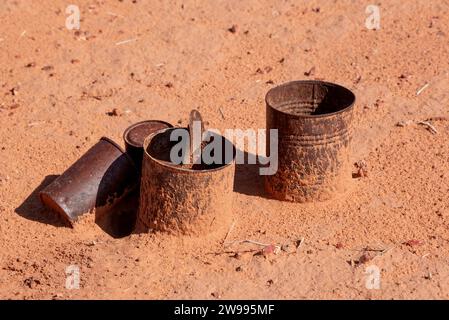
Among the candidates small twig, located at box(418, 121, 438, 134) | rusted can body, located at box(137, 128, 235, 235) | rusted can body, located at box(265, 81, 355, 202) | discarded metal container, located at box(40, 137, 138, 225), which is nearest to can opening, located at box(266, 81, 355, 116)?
rusted can body, located at box(265, 81, 355, 202)

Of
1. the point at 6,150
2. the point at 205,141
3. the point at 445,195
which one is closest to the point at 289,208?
the point at 205,141

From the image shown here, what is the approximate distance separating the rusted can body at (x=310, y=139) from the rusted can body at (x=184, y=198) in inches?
21.8

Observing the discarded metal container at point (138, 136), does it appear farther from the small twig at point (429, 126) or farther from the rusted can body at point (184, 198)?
the small twig at point (429, 126)

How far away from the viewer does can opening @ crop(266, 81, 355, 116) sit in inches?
292

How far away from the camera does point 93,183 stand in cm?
709

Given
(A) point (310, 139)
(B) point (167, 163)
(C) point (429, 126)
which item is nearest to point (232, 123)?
(A) point (310, 139)

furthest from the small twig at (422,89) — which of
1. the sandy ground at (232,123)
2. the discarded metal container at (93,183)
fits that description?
the discarded metal container at (93,183)

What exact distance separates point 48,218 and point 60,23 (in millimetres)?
3512

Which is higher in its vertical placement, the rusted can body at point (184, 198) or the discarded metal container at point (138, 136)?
the discarded metal container at point (138, 136)

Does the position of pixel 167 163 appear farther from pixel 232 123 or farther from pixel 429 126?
pixel 429 126

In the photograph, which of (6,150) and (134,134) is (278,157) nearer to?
(134,134)

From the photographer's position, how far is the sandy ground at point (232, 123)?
21.0ft

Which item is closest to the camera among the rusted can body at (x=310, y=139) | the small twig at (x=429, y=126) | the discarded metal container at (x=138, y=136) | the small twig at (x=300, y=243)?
the small twig at (x=300, y=243)

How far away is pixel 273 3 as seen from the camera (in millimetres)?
10281
